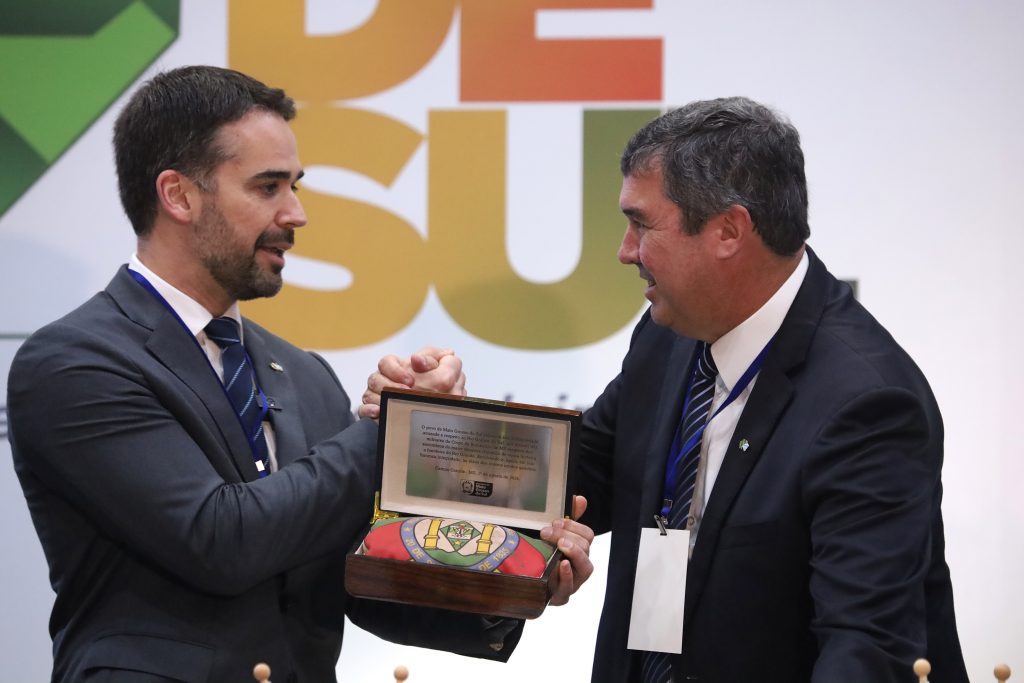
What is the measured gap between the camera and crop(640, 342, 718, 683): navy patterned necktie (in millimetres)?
2305

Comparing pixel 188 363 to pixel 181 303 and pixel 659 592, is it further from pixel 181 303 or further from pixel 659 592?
pixel 659 592

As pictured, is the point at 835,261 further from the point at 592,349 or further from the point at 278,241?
the point at 278,241

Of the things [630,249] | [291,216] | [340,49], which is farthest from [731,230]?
[340,49]

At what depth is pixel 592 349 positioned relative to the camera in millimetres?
3627

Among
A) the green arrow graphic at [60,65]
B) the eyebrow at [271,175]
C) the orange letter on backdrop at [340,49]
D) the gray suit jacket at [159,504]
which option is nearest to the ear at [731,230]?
the gray suit jacket at [159,504]

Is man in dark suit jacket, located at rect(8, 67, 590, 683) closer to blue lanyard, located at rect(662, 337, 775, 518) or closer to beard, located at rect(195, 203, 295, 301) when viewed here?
beard, located at rect(195, 203, 295, 301)

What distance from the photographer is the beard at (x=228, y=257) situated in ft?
7.88

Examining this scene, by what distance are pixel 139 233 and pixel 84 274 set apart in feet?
4.84

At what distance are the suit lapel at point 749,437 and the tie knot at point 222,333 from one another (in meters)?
1.07

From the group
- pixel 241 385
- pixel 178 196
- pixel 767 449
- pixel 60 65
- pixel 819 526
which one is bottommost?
pixel 819 526

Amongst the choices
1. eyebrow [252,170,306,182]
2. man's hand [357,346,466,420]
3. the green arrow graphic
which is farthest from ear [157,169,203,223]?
the green arrow graphic

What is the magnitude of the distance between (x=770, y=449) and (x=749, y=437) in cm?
5

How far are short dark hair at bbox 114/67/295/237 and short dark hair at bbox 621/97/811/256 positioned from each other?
0.96m

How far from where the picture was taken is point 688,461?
2322 mm
